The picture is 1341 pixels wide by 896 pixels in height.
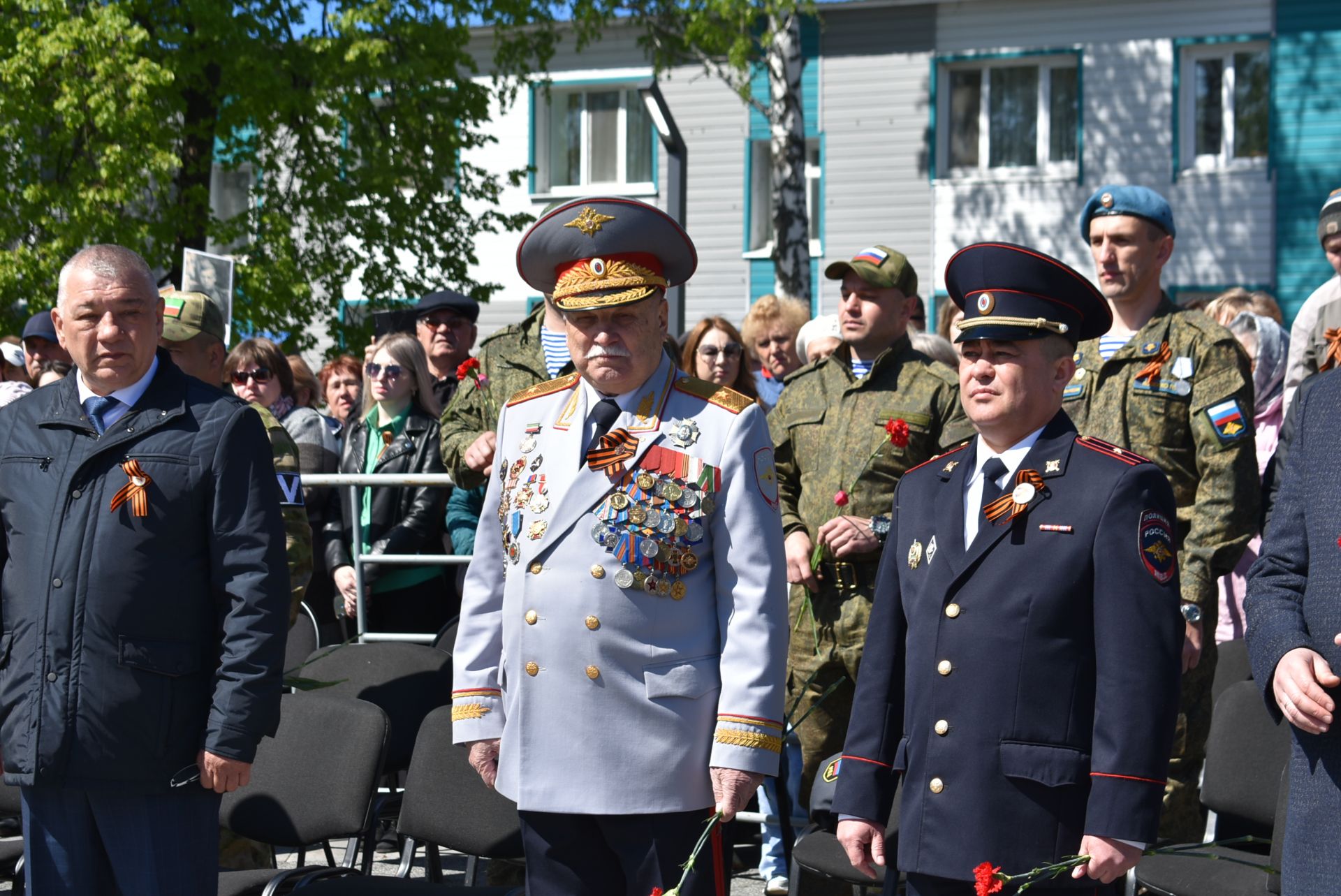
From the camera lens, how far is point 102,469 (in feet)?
13.3

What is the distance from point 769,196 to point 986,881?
817 inches

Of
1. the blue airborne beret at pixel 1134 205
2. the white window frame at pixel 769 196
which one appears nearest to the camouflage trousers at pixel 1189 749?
the blue airborne beret at pixel 1134 205

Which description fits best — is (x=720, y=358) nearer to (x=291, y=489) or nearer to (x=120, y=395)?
(x=291, y=489)

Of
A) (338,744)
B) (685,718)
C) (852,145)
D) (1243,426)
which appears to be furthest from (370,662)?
(852,145)

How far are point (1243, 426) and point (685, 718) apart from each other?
2107 millimetres

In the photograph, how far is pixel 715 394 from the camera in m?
3.81

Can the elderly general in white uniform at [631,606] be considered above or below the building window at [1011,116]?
below

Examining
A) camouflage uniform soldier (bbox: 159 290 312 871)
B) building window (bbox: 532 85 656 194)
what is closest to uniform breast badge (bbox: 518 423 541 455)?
camouflage uniform soldier (bbox: 159 290 312 871)

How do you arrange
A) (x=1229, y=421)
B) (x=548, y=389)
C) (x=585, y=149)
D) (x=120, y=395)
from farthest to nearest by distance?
(x=585, y=149) < (x=1229, y=421) < (x=120, y=395) < (x=548, y=389)

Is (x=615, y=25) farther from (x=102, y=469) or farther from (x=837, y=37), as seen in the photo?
(x=102, y=469)

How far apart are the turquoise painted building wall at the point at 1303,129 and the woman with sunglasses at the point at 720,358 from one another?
14800mm

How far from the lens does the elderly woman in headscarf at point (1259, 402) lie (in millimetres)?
6902

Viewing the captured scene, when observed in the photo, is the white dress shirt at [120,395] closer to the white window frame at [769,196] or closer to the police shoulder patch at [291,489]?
the police shoulder patch at [291,489]

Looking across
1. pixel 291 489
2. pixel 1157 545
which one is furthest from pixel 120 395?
pixel 1157 545
